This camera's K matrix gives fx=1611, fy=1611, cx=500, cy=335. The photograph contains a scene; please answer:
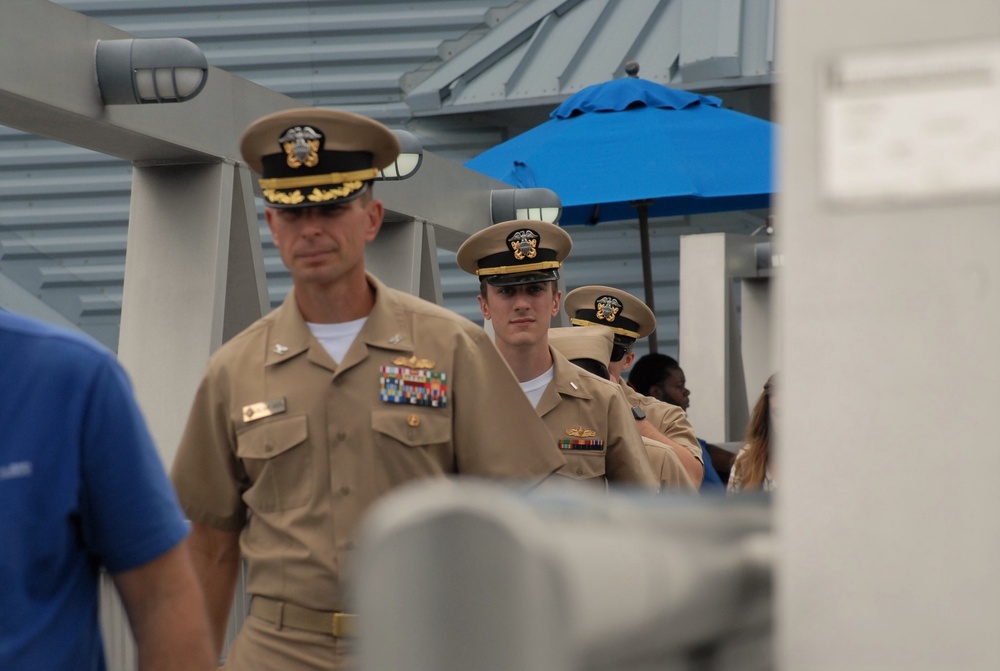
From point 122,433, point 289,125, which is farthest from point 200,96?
point 122,433

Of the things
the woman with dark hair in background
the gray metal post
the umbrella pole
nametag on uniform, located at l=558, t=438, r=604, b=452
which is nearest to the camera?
the gray metal post

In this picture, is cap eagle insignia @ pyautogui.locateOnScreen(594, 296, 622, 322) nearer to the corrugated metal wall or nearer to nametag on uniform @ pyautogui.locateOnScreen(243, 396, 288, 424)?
nametag on uniform @ pyautogui.locateOnScreen(243, 396, 288, 424)

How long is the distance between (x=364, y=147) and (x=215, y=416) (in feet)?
1.97

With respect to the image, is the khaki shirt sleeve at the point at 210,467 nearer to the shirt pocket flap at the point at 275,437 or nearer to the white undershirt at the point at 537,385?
the shirt pocket flap at the point at 275,437

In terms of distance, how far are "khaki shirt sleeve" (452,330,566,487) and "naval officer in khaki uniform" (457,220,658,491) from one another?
3.07 ft

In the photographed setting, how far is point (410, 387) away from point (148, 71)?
202 cm

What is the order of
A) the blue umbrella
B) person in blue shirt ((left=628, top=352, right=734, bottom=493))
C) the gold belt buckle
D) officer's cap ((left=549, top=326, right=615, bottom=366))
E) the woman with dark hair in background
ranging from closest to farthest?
the gold belt buckle < the woman with dark hair in background < officer's cap ((left=549, top=326, right=615, bottom=366)) < person in blue shirt ((left=628, top=352, right=734, bottom=493)) < the blue umbrella

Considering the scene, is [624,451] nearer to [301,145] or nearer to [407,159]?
[301,145]

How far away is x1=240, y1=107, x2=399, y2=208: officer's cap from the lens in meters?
3.02

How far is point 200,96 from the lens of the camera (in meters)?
5.34

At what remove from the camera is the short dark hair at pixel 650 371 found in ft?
25.2

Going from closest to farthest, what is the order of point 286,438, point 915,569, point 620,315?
1. point 915,569
2. point 286,438
3. point 620,315

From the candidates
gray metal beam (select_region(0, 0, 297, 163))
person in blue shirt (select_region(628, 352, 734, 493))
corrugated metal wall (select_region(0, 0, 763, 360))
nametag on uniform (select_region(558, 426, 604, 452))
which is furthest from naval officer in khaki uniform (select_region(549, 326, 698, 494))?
corrugated metal wall (select_region(0, 0, 763, 360))

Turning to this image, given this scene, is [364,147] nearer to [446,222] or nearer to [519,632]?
[519,632]
